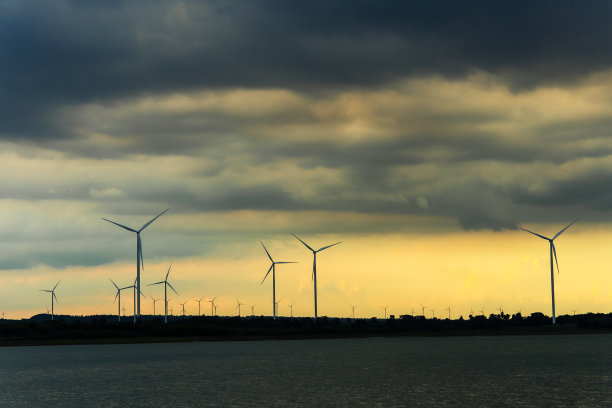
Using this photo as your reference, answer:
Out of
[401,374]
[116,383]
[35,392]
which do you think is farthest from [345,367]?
[35,392]

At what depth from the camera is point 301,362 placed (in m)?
164

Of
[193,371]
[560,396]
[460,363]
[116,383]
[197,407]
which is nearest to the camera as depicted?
[197,407]

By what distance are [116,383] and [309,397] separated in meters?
35.4

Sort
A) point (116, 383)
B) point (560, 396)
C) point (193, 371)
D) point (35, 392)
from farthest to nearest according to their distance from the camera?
point (193, 371)
point (116, 383)
point (35, 392)
point (560, 396)

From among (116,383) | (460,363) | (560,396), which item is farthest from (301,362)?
(560,396)

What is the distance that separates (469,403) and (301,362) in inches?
3160

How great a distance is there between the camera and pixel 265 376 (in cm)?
12725

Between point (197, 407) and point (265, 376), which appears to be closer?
point (197, 407)

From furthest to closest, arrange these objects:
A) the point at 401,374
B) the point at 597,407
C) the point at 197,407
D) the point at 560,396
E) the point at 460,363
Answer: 1. the point at 460,363
2. the point at 401,374
3. the point at 560,396
4. the point at 197,407
5. the point at 597,407

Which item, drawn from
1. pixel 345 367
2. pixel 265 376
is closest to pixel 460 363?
pixel 345 367

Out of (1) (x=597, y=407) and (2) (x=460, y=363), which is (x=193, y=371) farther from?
(1) (x=597, y=407)

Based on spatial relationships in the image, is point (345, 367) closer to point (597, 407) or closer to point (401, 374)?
point (401, 374)

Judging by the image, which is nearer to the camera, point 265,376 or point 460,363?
point 265,376

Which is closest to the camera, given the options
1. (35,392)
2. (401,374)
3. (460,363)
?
(35,392)
